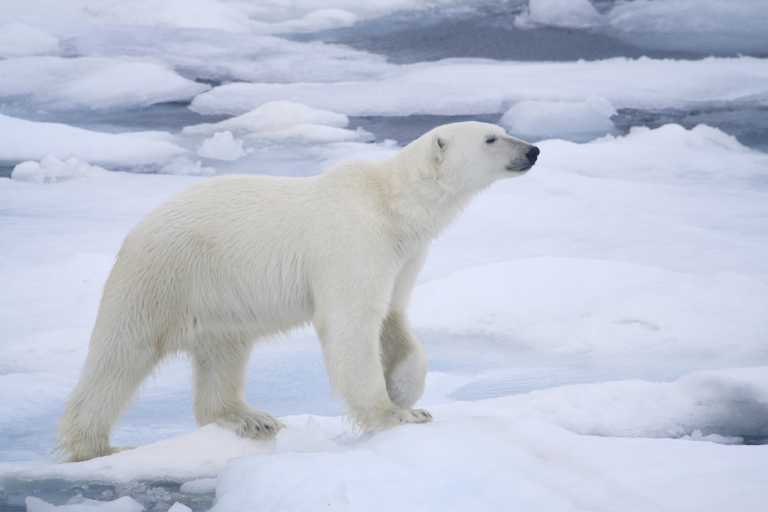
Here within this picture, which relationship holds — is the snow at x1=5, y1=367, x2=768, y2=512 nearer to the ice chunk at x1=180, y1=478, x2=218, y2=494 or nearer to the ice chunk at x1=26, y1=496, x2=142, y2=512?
the ice chunk at x1=180, y1=478, x2=218, y2=494

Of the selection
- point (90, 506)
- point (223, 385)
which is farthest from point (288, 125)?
point (90, 506)

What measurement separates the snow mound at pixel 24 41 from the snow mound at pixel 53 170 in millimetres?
2412

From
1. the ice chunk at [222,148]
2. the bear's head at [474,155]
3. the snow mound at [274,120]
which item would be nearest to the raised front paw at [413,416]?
the bear's head at [474,155]

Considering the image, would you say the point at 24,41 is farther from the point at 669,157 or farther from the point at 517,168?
the point at 517,168

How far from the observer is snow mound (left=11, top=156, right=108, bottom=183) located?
303 inches

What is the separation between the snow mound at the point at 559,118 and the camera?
9016 mm

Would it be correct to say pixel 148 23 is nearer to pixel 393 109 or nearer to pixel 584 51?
pixel 393 109

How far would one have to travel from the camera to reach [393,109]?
9320 millimetres

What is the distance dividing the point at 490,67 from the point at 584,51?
991 millimetres

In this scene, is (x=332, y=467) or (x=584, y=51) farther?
(x=584, y=51)

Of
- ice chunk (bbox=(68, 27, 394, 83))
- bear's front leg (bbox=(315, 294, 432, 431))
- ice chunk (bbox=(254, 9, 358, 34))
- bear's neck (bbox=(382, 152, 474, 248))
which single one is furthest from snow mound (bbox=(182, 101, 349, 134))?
bear's front leg (bbox=(315, 294, 432, 431))

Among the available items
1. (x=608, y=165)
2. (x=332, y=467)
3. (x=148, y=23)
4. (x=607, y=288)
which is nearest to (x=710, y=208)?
(x=608, y=165)

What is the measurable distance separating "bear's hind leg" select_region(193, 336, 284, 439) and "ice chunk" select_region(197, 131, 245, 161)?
4.90m

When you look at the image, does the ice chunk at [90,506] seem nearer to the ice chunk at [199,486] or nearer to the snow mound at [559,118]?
the ice chunk at [199,486]
